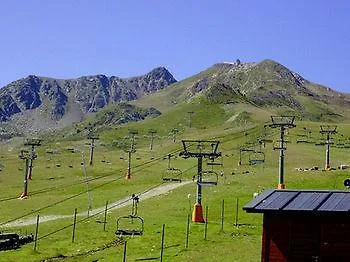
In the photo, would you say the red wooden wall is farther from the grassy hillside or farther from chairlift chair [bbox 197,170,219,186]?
chairlift chair [bbox 197,170,219,186]

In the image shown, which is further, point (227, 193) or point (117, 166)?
point (117, 166)

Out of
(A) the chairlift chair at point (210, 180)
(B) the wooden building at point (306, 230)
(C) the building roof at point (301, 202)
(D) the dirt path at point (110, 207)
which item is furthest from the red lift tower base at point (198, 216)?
(B) the wooden building at point (306, 230)

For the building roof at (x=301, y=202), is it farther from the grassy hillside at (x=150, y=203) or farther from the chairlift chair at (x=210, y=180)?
the chairlift chair at (x=210, y=180)

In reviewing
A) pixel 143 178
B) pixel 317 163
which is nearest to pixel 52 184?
pixel 143 178


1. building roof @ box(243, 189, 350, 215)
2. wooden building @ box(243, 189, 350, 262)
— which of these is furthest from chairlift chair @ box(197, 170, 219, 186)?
wooden building @ box(243, 189, 350, 262)

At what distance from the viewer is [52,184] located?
139 metres

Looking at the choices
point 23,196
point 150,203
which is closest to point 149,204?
point 150,203

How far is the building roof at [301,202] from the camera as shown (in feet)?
107

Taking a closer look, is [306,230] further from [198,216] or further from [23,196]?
[23,196]

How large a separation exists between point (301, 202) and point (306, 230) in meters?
1.63

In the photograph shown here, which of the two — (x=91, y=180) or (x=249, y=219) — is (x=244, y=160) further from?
(x=249, y=219)

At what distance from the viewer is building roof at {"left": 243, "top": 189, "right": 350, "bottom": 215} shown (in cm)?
3256

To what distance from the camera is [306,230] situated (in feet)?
109

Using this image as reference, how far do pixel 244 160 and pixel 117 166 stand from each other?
39.5m
